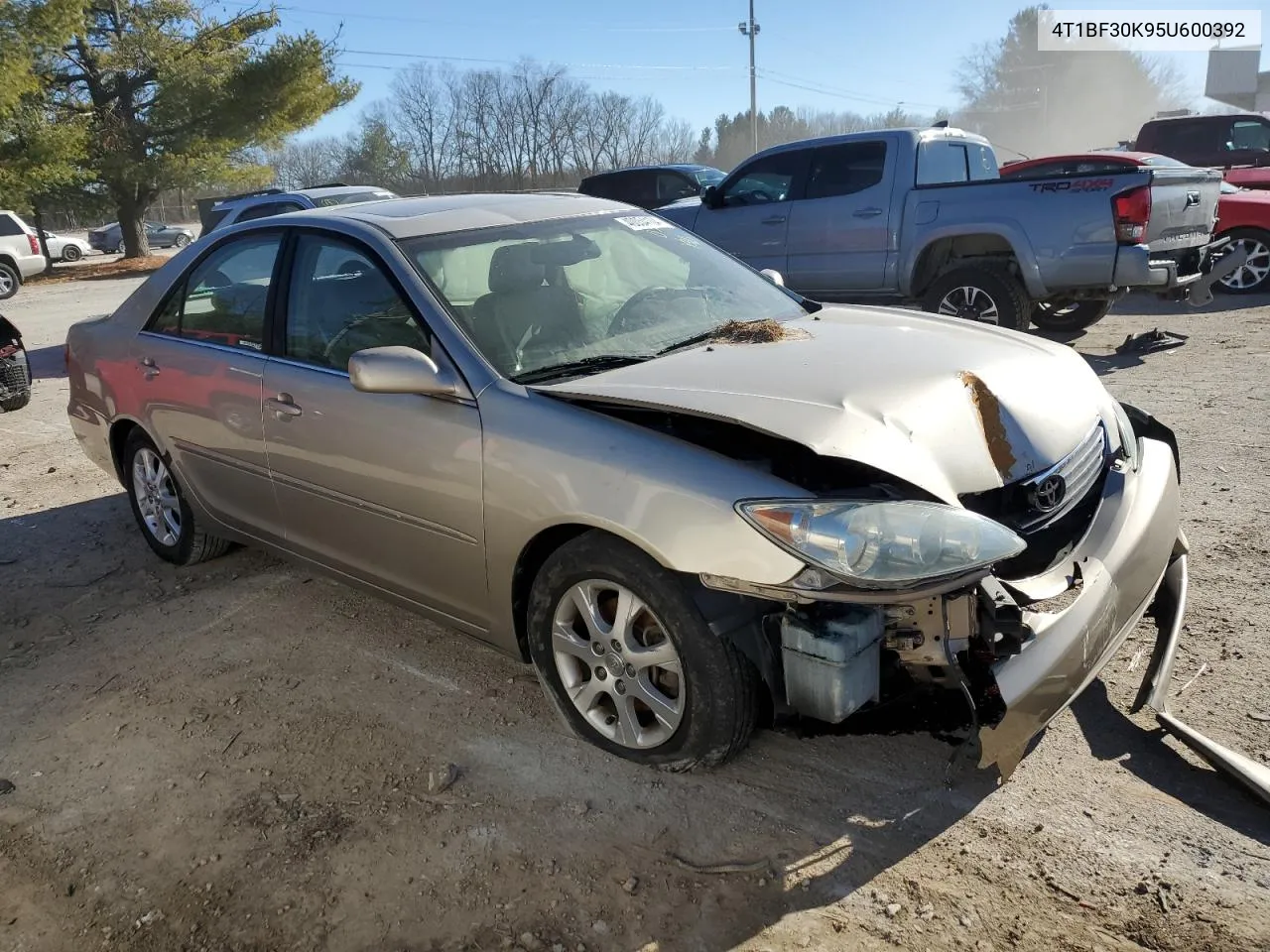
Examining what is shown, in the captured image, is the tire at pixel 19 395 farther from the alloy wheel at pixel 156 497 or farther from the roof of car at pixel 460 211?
the roof of car at pixel 460 211

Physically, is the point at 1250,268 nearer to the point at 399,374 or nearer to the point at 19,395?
the point at 399,374

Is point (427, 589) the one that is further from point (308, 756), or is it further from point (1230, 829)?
point (1230, 829)

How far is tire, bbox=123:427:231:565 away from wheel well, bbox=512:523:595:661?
7.19ft

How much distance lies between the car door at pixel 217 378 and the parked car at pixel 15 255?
2028cm

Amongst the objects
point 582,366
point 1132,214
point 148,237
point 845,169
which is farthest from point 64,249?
point 582,366

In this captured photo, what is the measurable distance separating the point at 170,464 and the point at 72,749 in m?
1.59

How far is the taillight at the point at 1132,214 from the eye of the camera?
7195 mm

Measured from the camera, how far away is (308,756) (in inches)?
123

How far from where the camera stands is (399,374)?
3.01 meters

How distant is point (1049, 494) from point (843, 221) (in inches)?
257

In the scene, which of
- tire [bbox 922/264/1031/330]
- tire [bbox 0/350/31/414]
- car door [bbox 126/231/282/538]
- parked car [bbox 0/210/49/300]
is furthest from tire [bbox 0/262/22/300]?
tire [bbox 922/264/1031/330]

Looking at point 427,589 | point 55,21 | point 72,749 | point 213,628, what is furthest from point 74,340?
point 55,21

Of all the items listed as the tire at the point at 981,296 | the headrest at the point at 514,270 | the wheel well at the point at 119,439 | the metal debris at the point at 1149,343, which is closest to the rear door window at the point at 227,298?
the wheel well at the point at 119,439

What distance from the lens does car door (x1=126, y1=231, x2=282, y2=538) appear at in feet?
12.8
